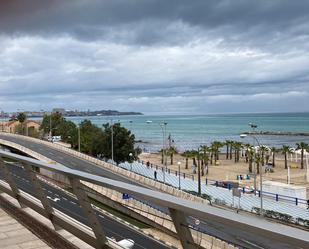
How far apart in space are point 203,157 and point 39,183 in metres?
57.8

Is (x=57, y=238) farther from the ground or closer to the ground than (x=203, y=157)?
farther from the ground

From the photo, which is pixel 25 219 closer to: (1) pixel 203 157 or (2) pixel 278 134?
(1) pixel 203 157

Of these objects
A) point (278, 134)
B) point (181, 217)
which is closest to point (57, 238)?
point (181, 217)

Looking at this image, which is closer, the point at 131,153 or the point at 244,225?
the point at 244,225

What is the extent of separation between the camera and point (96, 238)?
385 centimetres

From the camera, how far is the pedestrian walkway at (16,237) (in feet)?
15.3

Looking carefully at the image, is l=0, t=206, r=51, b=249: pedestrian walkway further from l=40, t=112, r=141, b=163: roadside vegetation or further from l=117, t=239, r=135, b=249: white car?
l=40, t=112, r=141, b=163: roadside vegetation

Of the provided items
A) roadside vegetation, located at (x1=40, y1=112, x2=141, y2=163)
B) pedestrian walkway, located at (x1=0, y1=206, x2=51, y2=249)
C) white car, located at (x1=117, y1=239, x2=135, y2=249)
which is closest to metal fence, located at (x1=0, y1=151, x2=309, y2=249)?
white car, located at (x1=117, y1=239, x2=135, y2=249)

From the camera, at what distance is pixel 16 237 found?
5.02 m

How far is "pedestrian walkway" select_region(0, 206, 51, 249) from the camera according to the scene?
15.3 feet

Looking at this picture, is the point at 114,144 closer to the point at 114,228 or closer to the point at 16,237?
the point at 16,237

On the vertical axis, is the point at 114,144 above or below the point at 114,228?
below

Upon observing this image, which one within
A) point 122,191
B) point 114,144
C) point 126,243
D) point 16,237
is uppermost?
point 122,191

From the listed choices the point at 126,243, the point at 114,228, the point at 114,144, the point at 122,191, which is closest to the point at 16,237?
the point at 114,228
